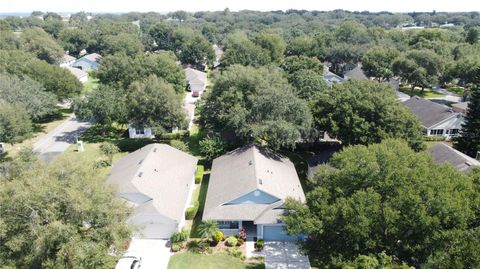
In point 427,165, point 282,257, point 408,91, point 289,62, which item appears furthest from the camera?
point 408,91

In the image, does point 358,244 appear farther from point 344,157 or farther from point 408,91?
point 408,91

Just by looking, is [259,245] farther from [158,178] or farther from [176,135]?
[176,135]

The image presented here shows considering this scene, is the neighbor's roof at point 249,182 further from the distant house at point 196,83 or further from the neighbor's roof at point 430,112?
the distant house at point 196,83

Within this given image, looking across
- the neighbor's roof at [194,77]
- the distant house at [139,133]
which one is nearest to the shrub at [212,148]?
the distant house at [139,133]

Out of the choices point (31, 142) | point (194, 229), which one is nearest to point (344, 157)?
point (194, 229)

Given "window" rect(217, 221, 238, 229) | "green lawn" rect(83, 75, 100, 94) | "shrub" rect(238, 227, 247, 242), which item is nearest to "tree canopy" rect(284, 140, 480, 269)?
"shrub" rect(238, 227, 247, 242)

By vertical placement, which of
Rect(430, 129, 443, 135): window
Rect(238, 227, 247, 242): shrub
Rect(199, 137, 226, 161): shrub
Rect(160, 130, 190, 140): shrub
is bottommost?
Rect(238, 227, 247, 242): shrub

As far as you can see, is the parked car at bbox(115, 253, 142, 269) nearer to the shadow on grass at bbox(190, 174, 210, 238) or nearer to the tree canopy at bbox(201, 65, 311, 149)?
the shadow on grass at bbox(190, 174, 210, 238)
